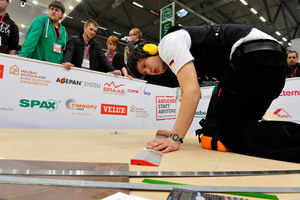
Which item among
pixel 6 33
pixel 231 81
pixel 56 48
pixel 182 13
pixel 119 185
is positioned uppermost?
pixel 182 13

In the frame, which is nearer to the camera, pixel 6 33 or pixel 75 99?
pixel 6 33

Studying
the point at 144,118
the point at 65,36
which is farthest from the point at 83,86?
the point at 144,118

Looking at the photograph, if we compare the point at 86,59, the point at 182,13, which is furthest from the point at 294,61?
the point at 182,13

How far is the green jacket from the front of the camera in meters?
2.25

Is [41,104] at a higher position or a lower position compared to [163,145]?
higher

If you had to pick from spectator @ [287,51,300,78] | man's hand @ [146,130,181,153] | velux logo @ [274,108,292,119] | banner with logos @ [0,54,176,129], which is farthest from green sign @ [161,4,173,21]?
man's hand @ [146,130,181,153]

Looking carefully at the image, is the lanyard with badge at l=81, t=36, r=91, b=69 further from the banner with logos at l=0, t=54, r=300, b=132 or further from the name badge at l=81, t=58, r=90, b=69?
the banner with logos at l=0, t=54, r=300, b=132

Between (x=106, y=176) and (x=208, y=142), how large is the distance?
809mm

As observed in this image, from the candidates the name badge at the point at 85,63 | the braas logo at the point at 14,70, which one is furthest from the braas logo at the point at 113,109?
the braas logo at the point at 14,70

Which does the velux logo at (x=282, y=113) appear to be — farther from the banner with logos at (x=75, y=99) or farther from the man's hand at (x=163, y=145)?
the man's hand at (x=163, y=145)

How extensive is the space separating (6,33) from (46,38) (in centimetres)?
44

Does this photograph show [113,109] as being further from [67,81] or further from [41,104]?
[41,104]

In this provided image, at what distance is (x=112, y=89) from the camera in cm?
279

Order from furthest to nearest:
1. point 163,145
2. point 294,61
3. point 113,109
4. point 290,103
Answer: point 294,61, point 113,109, point 290,103, point 163,145
